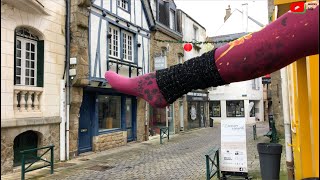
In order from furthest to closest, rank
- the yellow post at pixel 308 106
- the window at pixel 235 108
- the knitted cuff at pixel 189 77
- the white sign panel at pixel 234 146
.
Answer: the window at pixel 235 108, the white sign panel at pixel 234 146, the yellow post at pixel 308 106, the knitted cuff at pixel 189 77

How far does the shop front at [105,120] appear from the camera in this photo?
34.4ft

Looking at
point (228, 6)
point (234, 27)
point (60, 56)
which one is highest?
point (228, 6)

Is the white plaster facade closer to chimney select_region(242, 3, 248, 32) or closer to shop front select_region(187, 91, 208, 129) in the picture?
chimney select_region(242, 3, 248, 32)

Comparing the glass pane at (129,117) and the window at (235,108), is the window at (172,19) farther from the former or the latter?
the window at (235,108)

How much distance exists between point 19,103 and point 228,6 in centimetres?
2669

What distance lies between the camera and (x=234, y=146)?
21.0 ft

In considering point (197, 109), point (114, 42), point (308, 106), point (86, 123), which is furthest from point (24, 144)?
point (197, 109)

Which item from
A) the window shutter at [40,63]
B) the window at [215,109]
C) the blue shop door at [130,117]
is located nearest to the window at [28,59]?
the window shutter at [40,63]

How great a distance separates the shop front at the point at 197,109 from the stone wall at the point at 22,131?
11080 mm

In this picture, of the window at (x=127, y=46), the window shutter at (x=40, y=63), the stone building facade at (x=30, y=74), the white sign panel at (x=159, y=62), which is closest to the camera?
the stone building facade at (x=30, y=74)

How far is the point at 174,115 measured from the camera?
677 inches

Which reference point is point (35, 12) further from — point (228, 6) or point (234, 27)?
point (228, 6)

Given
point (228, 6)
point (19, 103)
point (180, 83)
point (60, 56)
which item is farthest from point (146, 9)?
point (228, 6)

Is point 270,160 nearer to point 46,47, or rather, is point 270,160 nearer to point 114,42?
point 46,47
